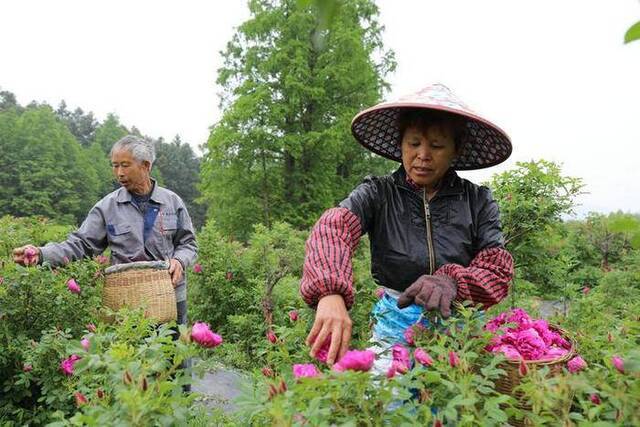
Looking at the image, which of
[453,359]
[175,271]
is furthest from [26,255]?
[453,359]

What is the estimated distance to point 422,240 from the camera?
165 centimetres

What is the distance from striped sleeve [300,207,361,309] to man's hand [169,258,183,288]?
1795 mm

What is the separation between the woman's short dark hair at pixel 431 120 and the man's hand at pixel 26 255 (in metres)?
2.28

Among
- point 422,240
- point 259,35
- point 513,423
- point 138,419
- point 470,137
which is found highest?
point 259,35

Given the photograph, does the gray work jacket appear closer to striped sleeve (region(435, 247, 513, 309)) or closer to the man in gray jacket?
the man in gray jacket

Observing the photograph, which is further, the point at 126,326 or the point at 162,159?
the point at 162,159

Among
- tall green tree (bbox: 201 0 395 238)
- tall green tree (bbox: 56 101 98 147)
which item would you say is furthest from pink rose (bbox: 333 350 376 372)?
tall green tree (bbox: 56 101 98 147)

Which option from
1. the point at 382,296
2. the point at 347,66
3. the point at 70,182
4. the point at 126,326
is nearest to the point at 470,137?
→ the point at 382,296

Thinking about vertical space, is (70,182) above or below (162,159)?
below

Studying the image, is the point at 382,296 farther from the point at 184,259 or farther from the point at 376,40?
the point at 376,40

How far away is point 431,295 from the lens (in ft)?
4.21

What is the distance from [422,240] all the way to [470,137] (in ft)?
1.73

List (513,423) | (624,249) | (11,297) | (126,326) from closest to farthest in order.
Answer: (513,423) → (126,326) → (11,297) → (624,249)

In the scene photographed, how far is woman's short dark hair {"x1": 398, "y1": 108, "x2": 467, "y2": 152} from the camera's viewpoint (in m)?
1.66
